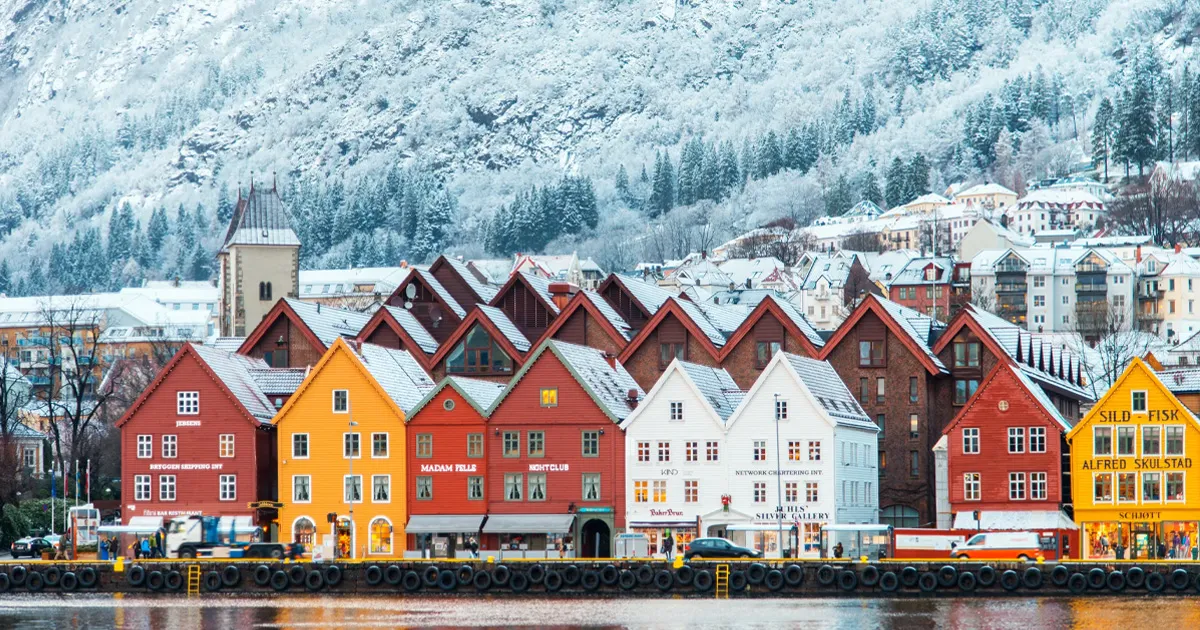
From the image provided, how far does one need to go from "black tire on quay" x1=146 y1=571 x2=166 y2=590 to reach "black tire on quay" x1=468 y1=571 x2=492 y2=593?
48.3ft

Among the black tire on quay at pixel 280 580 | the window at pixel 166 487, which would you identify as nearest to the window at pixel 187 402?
the window at pixel 166 487

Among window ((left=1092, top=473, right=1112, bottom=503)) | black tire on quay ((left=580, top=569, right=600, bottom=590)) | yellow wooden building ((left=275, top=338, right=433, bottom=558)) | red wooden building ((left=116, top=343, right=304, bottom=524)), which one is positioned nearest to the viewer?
black tire on quay ((left=580, top=569, right=600, bottom=590))

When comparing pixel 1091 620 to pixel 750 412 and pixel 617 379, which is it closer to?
pixel 750 412

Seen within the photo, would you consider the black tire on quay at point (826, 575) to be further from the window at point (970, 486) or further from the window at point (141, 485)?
the window at point (141, 485)

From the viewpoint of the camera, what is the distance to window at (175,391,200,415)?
395 feet

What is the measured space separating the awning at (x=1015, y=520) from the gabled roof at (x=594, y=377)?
60.9 feet

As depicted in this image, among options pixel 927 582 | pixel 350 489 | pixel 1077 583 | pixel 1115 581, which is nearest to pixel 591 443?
pixel 350 489

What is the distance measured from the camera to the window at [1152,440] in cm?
11088

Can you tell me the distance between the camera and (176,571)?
338ft

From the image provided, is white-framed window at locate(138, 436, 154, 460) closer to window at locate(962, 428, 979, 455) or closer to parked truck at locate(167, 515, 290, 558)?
parked truck at locate(167, 515, 290, 558)

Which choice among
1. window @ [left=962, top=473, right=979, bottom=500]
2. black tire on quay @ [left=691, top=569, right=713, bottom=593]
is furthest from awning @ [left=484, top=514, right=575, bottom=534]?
window @ [left=962, top=473, right=979, bottom=500]

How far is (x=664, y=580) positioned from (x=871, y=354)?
95.1 feet

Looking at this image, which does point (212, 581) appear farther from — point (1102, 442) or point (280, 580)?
point (1102, 442)

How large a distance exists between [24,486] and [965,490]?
Answer: 224 feet
